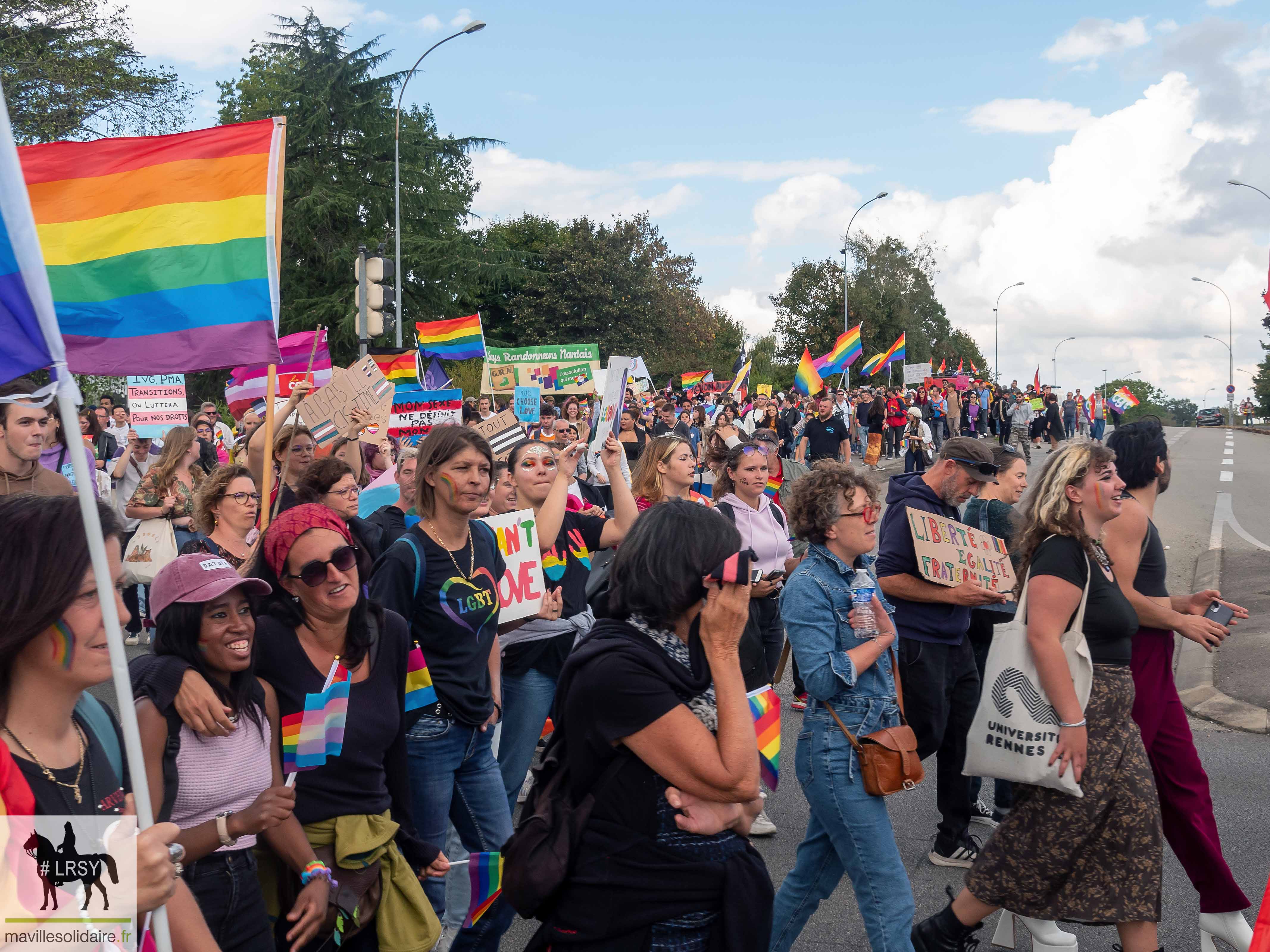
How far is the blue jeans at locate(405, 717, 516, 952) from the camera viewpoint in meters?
3.43

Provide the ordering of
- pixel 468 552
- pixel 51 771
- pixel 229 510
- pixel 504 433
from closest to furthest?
pixel 51 771 → pixel 468 552 → pixel 229 510 → pixel 504 433

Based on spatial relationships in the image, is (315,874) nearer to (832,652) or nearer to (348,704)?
(348,704)

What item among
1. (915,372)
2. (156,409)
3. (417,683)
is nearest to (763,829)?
(417,683)

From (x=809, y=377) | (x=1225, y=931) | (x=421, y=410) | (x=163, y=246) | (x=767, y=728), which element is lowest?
(x=1225, y=931)

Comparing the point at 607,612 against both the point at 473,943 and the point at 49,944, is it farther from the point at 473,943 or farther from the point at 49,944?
the point at 473,943

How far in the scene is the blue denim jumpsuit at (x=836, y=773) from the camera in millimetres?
3396

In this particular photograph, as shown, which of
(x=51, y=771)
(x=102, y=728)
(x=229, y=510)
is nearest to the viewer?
(x=51, y=771)

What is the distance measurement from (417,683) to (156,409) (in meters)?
11.6

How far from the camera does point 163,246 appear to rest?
153 inches

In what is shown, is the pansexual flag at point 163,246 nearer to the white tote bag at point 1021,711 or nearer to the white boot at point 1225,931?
the white tote bag at point 1021,711

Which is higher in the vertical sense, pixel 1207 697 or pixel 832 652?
pixel 832 652

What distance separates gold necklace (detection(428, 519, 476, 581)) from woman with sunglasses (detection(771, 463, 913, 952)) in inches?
45.9

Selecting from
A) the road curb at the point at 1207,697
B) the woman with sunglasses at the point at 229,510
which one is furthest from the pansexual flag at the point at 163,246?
the road curb at the point at 1207,697

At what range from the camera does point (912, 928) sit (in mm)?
3785
